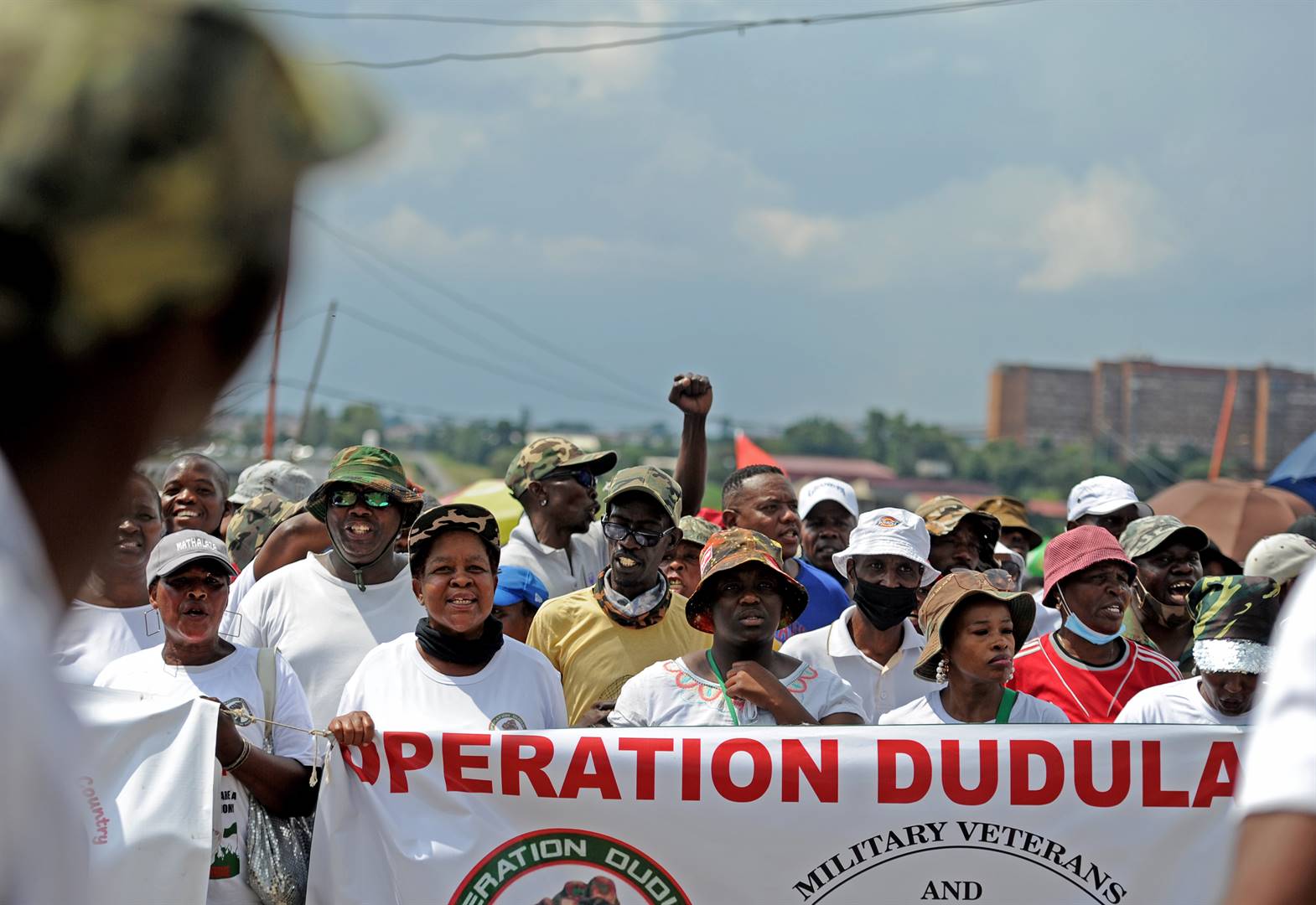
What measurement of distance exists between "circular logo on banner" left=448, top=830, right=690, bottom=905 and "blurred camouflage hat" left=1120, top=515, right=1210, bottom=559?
2959 mm

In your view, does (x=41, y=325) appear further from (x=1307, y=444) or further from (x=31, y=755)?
(x=1307, y=444)

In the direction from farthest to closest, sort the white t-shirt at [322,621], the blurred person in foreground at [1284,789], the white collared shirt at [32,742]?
the white t-shirt at [322,621]
the blurred person in foreground at [1284,789]
the white collared shirt at [32,742]

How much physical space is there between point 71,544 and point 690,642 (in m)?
4.90


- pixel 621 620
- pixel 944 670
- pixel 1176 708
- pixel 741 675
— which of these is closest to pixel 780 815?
pixel 741 675

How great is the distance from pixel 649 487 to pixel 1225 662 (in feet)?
7.27

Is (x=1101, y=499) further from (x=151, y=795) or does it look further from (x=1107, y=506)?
(x=151, y=795)

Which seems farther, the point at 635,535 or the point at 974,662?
the point at 635,535

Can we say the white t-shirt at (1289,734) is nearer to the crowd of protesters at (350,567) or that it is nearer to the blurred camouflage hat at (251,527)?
the crowd of protesters at (350,567)

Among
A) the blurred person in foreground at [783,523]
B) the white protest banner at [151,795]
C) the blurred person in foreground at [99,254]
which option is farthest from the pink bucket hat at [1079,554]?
the blurred person in foreground at [99,254]

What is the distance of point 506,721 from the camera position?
5.11 meters

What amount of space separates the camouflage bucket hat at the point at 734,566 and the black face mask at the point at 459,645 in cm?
74

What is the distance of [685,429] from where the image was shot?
7562 mm

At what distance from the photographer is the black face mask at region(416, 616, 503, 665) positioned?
508 cm

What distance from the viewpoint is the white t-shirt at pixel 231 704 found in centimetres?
479
